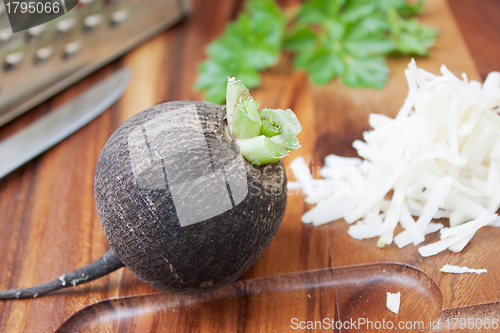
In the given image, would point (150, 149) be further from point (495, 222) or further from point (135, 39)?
point (135, 39)

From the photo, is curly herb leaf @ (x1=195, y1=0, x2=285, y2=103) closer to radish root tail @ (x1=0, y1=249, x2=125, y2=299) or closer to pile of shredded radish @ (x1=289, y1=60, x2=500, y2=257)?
pile of shredded radish @ (x1=289, y1=60, x2=500, y2=257)

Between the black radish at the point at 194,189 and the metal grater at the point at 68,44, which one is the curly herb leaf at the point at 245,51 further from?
the black radish at the point at 194,189

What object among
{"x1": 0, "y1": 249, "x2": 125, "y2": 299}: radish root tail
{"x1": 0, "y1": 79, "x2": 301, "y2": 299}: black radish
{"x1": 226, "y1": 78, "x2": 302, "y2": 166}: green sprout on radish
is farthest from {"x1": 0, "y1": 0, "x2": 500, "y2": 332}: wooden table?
{"x1": 226, "y1": 78, "x2": 302, "y2": 166}: green sprout on radish

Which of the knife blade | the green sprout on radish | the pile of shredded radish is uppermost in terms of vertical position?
the green sprout on radish

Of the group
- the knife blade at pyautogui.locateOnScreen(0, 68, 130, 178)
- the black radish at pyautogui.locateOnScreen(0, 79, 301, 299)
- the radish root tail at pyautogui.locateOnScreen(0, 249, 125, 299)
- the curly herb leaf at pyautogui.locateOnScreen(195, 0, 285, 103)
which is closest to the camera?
the black radish at pyautogui.locateOnScreen(0, 79, 301, 299)

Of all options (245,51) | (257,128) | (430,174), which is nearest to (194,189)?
(257,128)

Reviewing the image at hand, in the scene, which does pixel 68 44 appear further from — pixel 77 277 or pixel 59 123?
pixel 77 277

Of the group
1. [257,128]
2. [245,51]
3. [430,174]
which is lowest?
[430,174]

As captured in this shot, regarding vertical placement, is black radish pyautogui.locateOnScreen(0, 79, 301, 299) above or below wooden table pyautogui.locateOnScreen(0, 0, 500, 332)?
above
